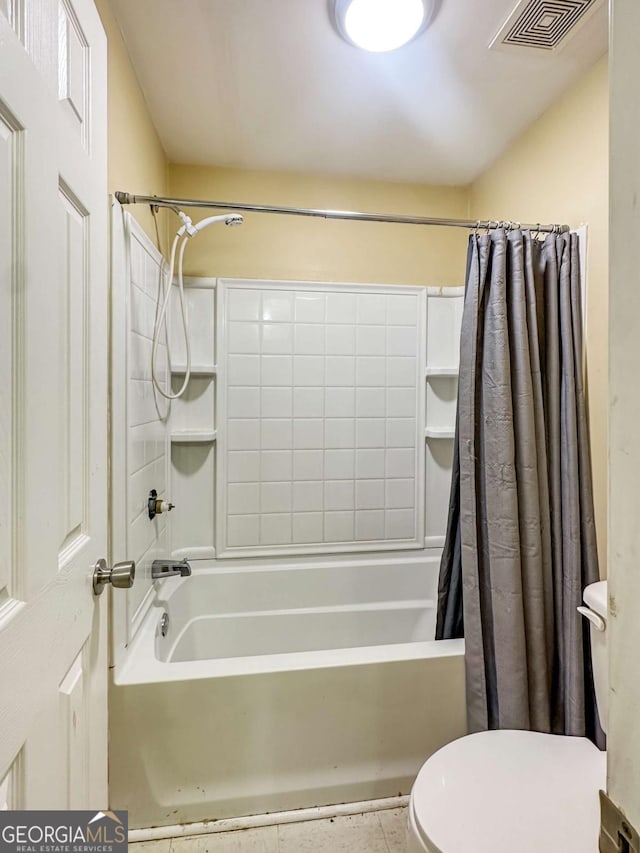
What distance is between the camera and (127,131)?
1482 millimetres

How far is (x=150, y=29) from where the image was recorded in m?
1.36

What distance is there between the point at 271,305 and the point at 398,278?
0.68 metres

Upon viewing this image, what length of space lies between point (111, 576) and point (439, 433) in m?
1.77

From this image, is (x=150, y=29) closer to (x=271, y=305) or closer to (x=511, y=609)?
(x=271, y=305)

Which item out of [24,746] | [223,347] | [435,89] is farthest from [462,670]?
[435,89]

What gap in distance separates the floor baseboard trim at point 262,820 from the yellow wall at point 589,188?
1.10 metres

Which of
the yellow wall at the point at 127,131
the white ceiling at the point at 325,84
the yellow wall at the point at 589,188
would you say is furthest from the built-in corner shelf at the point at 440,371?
the yellow wall at the point at 127,131

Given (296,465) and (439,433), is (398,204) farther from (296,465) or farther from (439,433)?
(296,465)

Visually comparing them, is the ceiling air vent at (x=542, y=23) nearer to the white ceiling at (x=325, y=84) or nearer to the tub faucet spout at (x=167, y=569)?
the white ceiling at (x=325, y=84)

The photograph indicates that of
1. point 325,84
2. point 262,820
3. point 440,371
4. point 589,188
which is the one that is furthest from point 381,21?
point 262,820

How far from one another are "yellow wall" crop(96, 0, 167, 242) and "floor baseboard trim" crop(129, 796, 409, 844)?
1910mm

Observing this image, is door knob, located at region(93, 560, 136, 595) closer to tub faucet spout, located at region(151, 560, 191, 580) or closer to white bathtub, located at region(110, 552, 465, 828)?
white bathtub, located at region(110, 552, 465, 828)

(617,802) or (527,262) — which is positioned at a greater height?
(527,262)

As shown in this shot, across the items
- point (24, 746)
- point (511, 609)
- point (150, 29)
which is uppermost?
point (150, 29)
